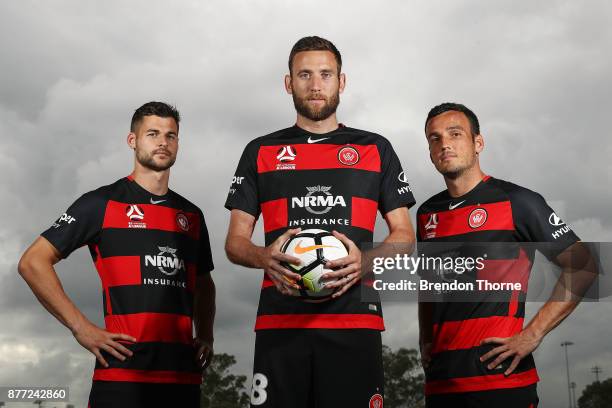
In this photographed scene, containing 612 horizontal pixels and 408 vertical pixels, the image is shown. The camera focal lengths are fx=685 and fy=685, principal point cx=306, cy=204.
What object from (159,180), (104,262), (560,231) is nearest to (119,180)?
(159,180)

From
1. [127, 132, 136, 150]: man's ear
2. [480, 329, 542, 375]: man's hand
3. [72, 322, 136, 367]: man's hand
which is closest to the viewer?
[480, 329, 542, 375]: man's hand

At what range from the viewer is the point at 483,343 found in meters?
6.35

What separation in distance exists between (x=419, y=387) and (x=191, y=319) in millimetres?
51568

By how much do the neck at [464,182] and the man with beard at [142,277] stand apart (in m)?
2.77

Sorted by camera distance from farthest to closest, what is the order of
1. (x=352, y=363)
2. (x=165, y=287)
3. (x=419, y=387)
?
(x=419, y=387) < (x=165, y=287) < (x=352, y=363)

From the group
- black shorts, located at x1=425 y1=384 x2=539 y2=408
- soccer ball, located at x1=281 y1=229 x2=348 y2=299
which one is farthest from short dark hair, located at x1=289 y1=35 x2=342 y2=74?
black shorts, located at x1=425 y1=384 x2=539 y2=408

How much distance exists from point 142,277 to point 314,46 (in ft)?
9.47

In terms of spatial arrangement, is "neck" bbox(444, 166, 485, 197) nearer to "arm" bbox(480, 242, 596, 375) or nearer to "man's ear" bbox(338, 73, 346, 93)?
"arm" bbox(480, 242, 596, 375)

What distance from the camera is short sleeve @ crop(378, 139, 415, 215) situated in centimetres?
583

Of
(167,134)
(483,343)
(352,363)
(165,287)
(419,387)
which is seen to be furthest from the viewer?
(419,387)

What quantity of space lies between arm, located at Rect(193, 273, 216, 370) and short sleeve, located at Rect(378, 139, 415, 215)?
2530mm

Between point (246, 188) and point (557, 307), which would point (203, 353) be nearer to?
point (246, 188)

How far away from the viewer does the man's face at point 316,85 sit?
584 cm

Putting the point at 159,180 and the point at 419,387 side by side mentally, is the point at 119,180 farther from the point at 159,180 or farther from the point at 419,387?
the point at 419,387
